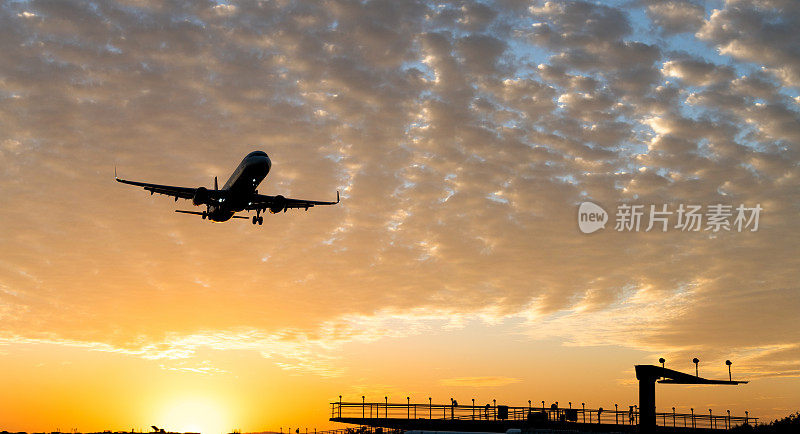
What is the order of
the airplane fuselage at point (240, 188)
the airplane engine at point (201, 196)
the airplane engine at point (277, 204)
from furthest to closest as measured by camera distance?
the airplane engine at point (277, 204)
the airplane engine at point (201, 196)
the airplane fuselage at point (240, 188)

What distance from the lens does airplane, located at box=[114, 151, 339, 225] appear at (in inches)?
2414

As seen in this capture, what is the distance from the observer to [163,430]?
14800 cm

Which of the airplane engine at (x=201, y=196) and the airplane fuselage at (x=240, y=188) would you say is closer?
the airplane fuselage at (x=240, y=188)

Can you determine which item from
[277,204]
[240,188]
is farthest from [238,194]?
[277,204]

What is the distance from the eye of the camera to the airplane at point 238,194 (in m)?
61.3

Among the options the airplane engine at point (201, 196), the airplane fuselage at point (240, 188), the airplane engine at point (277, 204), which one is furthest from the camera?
the airplane engine at point (277, 204)

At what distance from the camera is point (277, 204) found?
7069cm

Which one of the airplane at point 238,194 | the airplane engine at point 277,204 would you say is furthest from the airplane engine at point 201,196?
the airplane engine at point 277,204

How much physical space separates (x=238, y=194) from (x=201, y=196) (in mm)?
4191

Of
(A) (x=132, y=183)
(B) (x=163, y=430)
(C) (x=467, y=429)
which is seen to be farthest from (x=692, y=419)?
(B) (x=163, y=430)

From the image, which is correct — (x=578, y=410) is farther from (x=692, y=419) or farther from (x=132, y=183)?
(x=132, y=183)

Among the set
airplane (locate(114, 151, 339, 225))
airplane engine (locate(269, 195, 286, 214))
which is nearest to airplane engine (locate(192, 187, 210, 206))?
airplane (locate(114, 151, 339, 225))

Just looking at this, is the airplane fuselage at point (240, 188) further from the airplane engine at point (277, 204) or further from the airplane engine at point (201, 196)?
the airplane engine at point (277, 204)

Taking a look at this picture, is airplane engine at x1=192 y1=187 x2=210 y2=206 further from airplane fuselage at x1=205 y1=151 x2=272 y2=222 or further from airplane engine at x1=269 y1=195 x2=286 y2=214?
airplane engine at x1=269 y1=195 x2=286 y2=214
